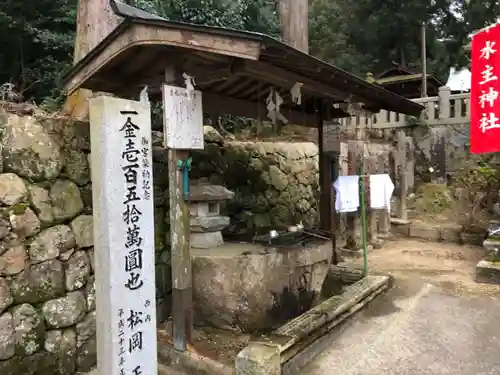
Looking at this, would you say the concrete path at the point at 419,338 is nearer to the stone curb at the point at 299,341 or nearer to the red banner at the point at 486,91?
the stone curb at the point at 299,341

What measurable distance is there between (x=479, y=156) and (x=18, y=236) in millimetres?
13878

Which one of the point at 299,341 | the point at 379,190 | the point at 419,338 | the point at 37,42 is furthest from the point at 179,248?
the point at 37,42

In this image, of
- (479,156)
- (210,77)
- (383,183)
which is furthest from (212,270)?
(479,156)

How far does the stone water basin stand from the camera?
5.14 m

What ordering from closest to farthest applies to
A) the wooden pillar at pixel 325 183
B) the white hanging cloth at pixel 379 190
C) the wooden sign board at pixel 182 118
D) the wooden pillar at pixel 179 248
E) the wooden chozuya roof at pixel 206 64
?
the wooden chozuya roof at pixel 206 64 → the wooden sign board at pixel 182 118 → the wooden pillar at pixel 179 248 → the wooden pillar at pixel 325 183 → the white hanging cloth at pixel 379 190

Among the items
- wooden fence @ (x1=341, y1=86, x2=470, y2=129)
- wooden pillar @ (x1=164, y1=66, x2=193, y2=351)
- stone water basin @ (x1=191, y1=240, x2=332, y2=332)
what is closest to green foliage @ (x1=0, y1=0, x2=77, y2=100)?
wooden pillar @ (x1=164, y1=66, x2=193, y2=351)

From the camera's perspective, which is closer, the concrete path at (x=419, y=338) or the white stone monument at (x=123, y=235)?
the white stone monument at (x=123, y=235)

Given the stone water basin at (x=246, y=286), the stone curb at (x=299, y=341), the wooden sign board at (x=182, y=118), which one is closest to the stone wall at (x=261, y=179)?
the stone water basin at (x=246, y=286)

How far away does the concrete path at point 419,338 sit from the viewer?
4426 millimetres

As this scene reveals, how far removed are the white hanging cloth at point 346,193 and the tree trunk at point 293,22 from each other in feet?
21.3

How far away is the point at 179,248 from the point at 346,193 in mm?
3597

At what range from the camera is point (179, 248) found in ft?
14.9

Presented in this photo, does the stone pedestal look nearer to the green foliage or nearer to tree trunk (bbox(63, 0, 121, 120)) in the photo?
tree trunk (bbox(63, 0, 121, 120))

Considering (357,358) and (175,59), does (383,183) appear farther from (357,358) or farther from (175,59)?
(175,59)
